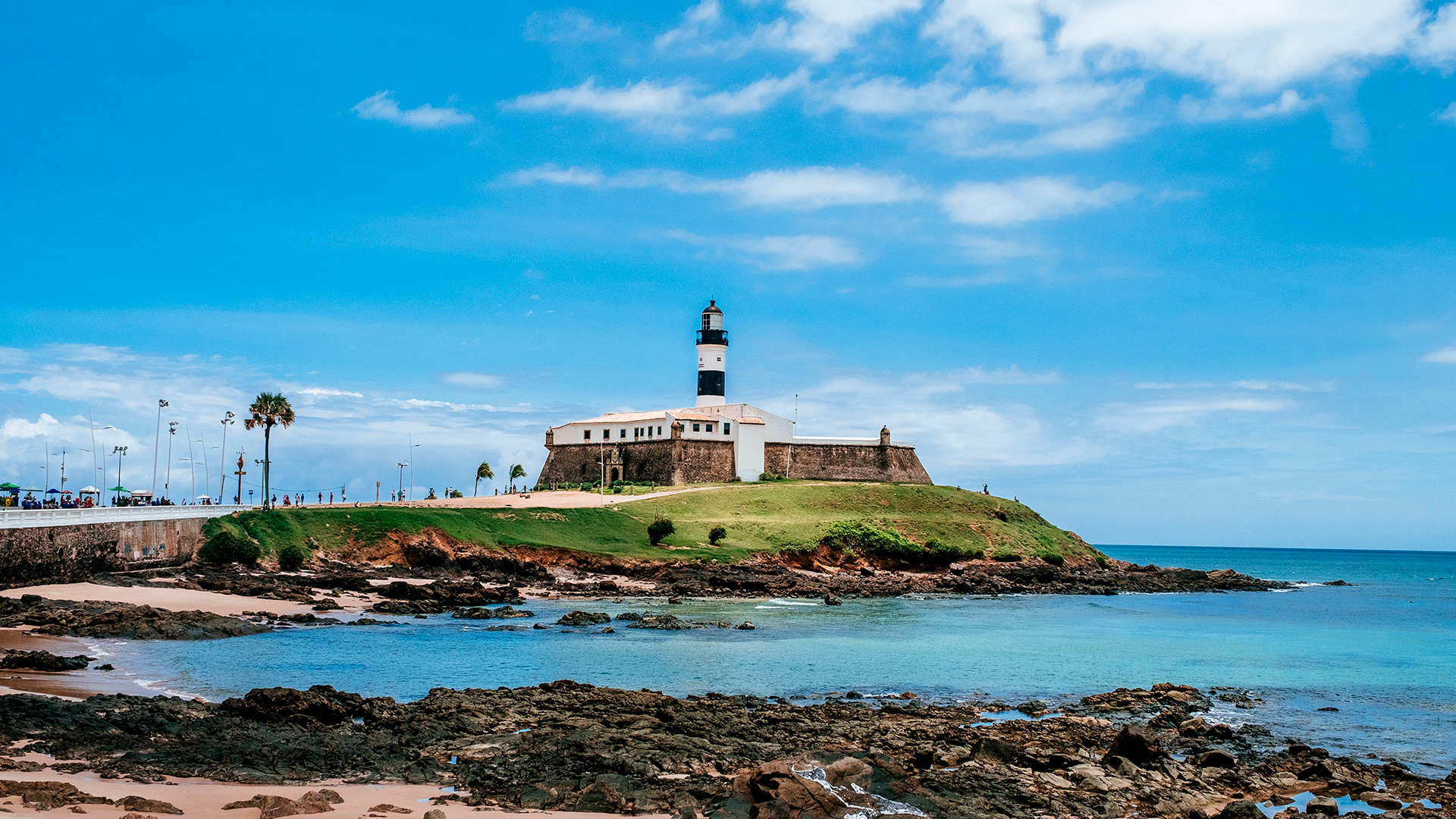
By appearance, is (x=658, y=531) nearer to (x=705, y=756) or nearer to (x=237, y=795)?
(x=705, y=756)

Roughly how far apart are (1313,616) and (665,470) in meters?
46.5

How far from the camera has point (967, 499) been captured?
2990 inches

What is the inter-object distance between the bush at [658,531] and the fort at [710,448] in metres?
19.8

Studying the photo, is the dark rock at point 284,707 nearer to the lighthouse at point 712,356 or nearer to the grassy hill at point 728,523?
the grassy hill at point 728,523

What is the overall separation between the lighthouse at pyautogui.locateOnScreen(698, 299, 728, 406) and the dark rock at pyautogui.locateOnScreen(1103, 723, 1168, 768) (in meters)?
73.6

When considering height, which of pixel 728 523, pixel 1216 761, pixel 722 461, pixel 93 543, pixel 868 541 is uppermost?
pixel 722 461

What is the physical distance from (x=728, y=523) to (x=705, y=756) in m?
50.1

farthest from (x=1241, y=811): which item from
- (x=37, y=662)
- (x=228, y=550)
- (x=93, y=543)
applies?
(x=228, y=550)

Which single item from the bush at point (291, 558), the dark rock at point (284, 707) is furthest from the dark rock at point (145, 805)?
the bush at point (291, 558)

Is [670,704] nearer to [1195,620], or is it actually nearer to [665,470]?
[1195,620]

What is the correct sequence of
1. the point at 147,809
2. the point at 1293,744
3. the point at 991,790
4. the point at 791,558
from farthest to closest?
the point at 791,558, the point at 1293,744, the point at 991,790, the point at 147,809

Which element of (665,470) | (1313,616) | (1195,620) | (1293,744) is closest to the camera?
(1293,744)

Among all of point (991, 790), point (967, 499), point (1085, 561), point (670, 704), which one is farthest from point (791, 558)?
point (991, 790)

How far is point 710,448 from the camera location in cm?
8162
